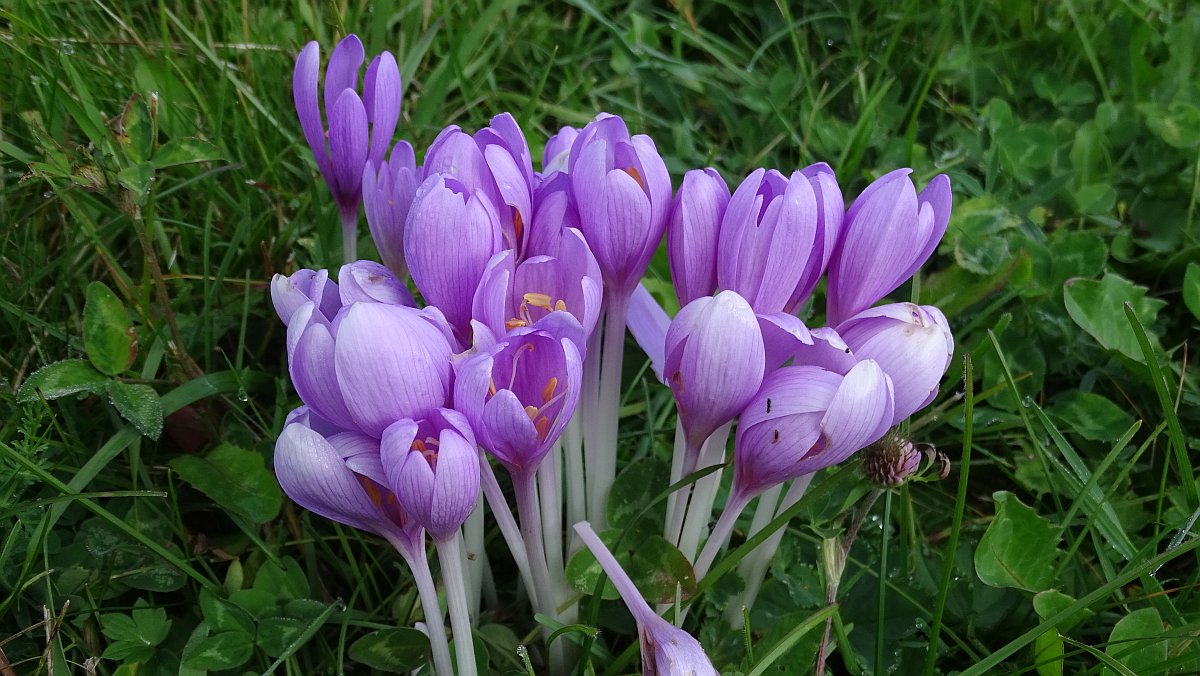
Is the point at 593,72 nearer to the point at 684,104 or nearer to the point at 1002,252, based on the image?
the point at 684,104

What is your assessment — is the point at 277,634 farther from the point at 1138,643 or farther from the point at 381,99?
the point at 1138,643

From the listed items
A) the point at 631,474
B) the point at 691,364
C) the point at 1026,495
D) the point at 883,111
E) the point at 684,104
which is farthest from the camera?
the point at 684,104

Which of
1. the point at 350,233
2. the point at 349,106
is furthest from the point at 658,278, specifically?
the point at 349,106

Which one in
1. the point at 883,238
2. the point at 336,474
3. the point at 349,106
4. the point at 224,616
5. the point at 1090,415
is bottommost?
the point at 1090,415

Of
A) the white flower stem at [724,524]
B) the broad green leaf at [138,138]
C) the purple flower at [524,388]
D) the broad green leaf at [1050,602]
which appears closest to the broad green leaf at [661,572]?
the white flower stem at [724,524]

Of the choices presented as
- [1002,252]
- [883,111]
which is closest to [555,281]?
[1002,252]

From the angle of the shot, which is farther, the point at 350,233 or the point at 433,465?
the point at 350,233
